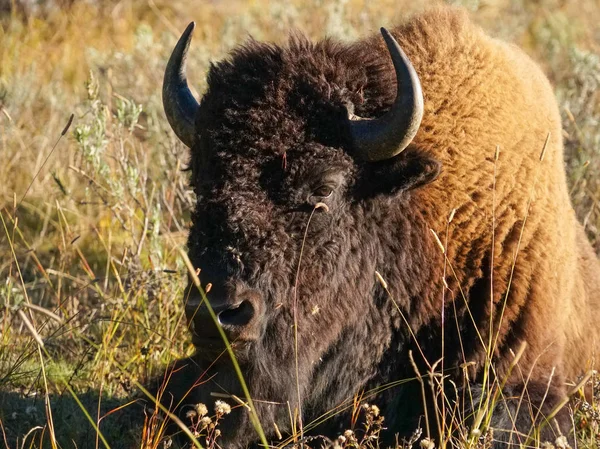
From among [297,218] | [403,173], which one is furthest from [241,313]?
[403,173]

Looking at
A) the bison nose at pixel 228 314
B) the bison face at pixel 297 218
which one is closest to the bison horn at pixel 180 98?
the bison face at pixel 297 218

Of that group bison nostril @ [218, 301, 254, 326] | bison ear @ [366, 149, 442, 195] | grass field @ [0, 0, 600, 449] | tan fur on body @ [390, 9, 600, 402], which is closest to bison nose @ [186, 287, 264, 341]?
bison nostril @ [218, 301, 254, 326]

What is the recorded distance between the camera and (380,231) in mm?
3896

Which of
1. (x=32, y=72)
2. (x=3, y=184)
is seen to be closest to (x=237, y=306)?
(x=3, y=184)

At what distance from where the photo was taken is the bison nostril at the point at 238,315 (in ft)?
10.9

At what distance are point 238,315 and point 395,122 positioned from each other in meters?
0.99

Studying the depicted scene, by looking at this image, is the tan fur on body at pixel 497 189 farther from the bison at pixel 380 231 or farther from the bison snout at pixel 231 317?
the bison snout at pixel 231 317

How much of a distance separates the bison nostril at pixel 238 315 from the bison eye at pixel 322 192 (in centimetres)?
58

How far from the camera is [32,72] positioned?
877 cm

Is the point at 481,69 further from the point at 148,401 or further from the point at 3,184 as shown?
the point at 3,184

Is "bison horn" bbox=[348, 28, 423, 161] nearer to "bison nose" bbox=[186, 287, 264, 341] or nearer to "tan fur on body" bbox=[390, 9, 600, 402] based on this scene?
"tan fur on body" bbox=[390, 9, 600, 402]

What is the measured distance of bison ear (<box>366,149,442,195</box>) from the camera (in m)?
3.72

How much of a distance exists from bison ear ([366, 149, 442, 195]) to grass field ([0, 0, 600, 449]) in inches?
36.8

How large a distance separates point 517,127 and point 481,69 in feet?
1.03
